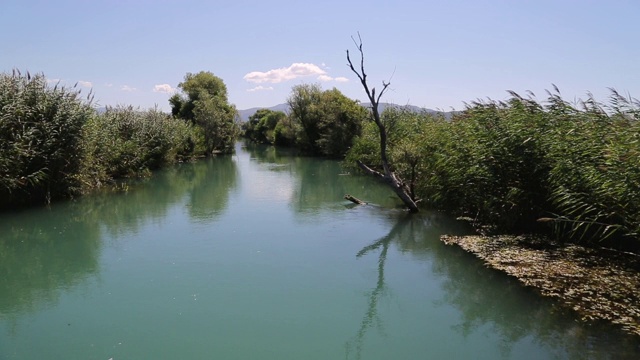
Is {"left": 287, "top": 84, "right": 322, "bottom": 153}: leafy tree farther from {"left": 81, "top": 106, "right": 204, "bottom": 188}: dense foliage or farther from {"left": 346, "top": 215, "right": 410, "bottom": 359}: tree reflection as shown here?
{"left": 346, "top": 215, "right": 410, "bottom": 359}: tree reflection

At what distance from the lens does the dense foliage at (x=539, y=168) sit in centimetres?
836

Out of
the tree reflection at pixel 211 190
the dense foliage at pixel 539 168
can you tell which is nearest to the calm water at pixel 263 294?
the tree reflection at pixel 211 190

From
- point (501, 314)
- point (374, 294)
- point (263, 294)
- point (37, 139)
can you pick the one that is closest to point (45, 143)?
point (37, 139)

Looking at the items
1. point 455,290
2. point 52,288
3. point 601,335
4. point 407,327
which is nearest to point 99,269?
point 52,288

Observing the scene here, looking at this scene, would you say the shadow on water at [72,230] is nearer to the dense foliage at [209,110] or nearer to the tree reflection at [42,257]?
the tree reflection at [42,257]

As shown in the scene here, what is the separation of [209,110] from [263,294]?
34.7 meters

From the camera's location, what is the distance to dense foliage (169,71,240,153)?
1624 inches

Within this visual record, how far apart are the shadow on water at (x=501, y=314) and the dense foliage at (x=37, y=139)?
11.4 m

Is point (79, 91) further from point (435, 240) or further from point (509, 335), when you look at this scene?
point (509, 335)

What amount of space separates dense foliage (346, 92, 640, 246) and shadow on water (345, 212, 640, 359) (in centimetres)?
171

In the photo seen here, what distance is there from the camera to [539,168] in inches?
419

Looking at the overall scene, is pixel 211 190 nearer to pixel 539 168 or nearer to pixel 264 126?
pixel 539 168

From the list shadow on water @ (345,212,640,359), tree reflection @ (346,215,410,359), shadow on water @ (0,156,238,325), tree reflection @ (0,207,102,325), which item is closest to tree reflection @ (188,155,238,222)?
shadow on water @ (0,156,238,325)

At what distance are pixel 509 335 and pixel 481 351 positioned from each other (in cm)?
80
